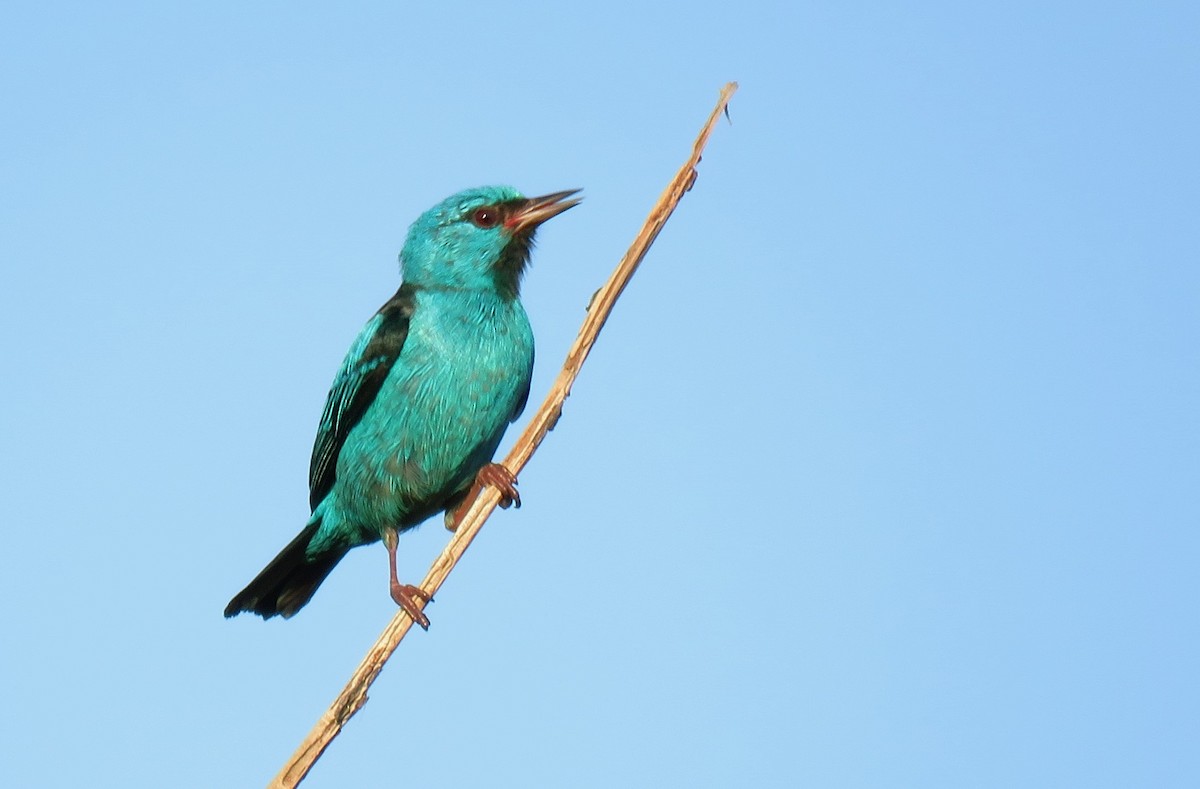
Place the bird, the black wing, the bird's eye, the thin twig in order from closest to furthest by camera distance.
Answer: the thin twig → the bird → the black wing → the bird's eye

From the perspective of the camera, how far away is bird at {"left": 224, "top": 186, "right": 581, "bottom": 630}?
6.96m

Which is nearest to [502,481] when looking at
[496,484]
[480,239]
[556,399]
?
[496,484]

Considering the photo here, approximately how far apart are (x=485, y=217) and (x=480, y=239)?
0.46 ft

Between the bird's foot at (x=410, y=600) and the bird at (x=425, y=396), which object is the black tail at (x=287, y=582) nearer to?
the bird at (x=425, y=396)

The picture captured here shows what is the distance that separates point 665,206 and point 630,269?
25cm

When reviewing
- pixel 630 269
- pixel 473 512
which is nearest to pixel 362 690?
pixel 473 512

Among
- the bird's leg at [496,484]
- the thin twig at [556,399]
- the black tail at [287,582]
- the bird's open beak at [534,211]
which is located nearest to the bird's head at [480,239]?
the bird's open beak at [534,211]

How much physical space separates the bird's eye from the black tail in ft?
5.89

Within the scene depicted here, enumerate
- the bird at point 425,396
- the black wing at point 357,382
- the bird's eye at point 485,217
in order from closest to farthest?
the bird at point 425,396 < the black wing at point 357,382 < the bird's eye at point 485,217

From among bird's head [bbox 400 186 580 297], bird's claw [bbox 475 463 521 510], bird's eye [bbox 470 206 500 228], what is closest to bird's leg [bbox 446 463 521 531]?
bird's claw [bbox 475 463 521 510]

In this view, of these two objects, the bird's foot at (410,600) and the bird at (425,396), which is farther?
the bird at (425,396)

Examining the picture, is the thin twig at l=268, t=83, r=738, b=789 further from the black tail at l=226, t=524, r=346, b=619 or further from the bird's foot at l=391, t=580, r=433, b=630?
the black tail at l=226, t=524, r=346, b=619

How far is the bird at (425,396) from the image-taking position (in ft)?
22.8

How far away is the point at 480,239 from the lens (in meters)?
7.50
